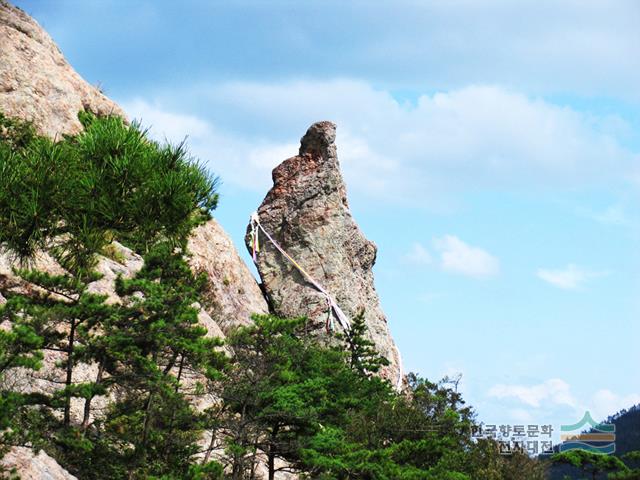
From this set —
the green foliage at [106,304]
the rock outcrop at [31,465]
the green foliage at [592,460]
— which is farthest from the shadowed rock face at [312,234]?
the rock outcrop at [31,465]

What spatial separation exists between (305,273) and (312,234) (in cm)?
207

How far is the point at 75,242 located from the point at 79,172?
1.45 meters

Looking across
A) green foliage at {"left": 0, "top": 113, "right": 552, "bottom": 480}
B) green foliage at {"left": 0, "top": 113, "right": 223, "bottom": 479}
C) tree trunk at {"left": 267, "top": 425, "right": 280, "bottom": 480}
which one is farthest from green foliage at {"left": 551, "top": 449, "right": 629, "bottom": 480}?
green foliage at {"left": 0, "top": 113, "right": 223, "bottom": 479}

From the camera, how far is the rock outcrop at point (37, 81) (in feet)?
132

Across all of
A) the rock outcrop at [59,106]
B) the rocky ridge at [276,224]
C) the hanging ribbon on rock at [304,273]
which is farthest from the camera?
the hanging ribbon on rock at [304,273]

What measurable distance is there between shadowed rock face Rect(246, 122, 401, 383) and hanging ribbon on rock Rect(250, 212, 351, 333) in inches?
8.7

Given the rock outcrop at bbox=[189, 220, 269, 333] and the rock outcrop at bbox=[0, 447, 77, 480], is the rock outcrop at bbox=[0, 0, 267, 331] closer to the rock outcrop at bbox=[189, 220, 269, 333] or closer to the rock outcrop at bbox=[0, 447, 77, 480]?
the rock outcrop at bbox=[189, 220, 269, 333]

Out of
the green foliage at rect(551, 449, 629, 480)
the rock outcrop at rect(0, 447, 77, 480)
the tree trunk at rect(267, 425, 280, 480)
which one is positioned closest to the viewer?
the rock outcrop at rect(0, 447, 77, 480)

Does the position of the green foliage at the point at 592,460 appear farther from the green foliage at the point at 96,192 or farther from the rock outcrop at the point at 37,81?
the green foliage at the point at 96,192

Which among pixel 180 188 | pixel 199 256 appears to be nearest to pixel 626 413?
pixel 199 256

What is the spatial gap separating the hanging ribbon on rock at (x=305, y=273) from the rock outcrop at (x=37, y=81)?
920 cm

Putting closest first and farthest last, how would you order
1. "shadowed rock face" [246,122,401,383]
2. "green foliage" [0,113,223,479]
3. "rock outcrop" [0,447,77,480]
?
1. "rock outcrop" [0,447,77,480]
2. "green foliage" [0,113,223,479]
3. "shadowed rock face" [246,122,401,383]

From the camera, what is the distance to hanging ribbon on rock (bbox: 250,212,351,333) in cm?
4431

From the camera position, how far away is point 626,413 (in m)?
131
